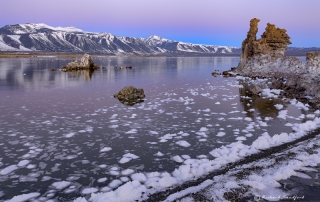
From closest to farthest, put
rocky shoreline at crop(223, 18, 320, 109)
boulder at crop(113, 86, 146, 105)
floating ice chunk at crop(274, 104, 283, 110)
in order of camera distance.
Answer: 1. floating ice chunk at crop(274, 104, 283, 110)
2. boulder at crop(113, 86, 146, 105)
3. rocky shoreline at crop(223, 18, 320, 109)

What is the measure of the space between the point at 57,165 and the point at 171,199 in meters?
3.60

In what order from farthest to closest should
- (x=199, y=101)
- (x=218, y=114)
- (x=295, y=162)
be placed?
(x=199, y=101) < (x=218, y=114) < (x=295, y=162)

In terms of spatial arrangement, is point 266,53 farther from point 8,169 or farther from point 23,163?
point 8,169

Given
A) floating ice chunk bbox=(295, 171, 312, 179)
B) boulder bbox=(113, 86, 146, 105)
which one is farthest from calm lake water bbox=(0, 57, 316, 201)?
floating ice chunk bbox=(295, 171, 312, 179)

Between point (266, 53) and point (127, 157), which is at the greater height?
point (266, 53)

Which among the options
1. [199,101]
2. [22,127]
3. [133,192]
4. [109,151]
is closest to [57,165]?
[109,151]

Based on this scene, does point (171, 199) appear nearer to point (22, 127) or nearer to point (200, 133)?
point (200, 133)

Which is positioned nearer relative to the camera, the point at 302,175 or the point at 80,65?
the point at 302,175

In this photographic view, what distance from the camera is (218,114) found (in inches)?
538

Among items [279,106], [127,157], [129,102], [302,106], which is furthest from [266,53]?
[127,157]

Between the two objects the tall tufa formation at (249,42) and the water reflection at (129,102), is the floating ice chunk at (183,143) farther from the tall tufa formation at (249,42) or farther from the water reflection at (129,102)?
the tall tufa formation at (249,42)

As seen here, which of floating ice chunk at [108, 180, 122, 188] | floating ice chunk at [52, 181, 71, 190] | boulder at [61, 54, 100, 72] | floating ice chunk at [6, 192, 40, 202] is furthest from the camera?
boulder at [61, 54, 100, 72]

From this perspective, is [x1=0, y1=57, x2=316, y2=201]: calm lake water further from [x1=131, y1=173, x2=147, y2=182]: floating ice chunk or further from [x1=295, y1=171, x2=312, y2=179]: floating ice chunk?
[x1=295, y1=171, x2=312, y2=179]: floating ice chunk

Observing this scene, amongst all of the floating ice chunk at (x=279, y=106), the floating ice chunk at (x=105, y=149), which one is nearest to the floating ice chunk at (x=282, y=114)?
the floating ice chunk at (x=279, y=106)
